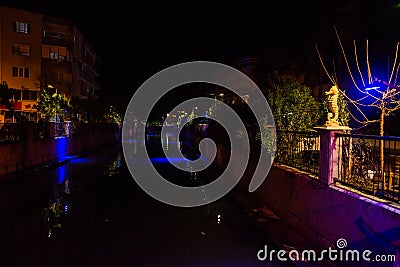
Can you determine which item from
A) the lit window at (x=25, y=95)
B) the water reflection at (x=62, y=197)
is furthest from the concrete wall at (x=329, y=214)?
the lit window at (x=25, y=95)

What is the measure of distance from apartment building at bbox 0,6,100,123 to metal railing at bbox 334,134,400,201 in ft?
137

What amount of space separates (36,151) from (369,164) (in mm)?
17250

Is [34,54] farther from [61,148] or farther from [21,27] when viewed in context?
[61,148]

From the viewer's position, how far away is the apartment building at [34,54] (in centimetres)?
4681


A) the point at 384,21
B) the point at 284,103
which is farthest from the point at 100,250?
the point at 384,21

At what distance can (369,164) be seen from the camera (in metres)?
6.63

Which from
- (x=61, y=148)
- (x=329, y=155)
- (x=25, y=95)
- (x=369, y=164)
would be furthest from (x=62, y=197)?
(x=25, y=95)

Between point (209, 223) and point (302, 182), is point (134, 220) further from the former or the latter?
point (302, 182)

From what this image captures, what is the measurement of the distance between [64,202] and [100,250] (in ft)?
16.1

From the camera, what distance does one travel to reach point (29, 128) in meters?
19.2

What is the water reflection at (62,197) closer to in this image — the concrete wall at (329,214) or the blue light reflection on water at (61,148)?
the blue light reflection on water at (61,148)

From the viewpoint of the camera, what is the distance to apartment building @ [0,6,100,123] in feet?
154

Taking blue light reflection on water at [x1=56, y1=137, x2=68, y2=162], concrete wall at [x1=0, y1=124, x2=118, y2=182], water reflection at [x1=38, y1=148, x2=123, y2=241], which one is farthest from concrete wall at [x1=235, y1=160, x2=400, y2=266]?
blue light reflection on water at [x1=56, y1=137, x2=68, y2=162]

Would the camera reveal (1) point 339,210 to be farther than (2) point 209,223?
No
